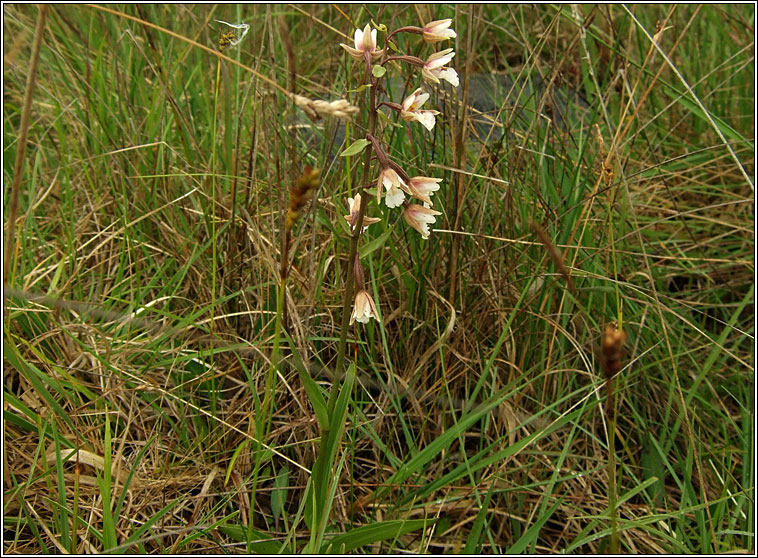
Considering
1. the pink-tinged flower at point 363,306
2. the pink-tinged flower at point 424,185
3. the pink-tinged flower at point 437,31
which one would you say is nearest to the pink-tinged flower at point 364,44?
the pink-tinged flower at point 437,31

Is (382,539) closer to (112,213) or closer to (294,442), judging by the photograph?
(294,442)

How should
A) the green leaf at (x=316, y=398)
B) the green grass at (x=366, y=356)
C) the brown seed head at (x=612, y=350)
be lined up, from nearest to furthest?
the brown seed head at (x=612, y=350), the green leaf at (x=316, y=398), the green grass at (x=366, y=356)

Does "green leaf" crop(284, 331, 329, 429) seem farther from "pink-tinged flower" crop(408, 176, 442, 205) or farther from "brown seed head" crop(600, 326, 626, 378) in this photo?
"brown seed head" crop(600, 326, 626, 378)

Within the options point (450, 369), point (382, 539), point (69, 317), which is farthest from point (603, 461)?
point (69, 317)

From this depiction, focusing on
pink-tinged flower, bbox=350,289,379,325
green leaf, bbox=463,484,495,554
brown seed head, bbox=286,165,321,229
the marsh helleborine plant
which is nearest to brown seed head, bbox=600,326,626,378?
brown seed head, bbox=286,165,321,229

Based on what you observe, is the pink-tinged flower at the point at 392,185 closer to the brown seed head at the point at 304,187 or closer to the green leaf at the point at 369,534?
the brown seed head at the point at 304,187
